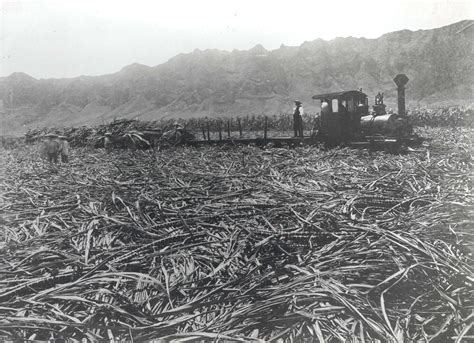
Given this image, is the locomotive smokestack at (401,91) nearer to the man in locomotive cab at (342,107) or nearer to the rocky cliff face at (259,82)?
the man in locomotive cab at (342,107)

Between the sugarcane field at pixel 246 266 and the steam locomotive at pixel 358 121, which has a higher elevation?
the steam locomotive at pixel 358 121

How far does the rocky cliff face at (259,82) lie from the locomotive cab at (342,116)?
6114cm

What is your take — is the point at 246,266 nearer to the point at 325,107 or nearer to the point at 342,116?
the point at 342,116

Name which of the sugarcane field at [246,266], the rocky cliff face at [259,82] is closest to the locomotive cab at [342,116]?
the sugarcane field at [246,266]

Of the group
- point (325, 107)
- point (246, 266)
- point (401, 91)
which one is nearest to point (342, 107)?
point (325, 107)

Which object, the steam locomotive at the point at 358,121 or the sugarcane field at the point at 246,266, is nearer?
the sugarcane field at the point at 246,266

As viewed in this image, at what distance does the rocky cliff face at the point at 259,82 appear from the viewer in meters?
77.9

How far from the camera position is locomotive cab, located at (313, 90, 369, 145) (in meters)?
14.1

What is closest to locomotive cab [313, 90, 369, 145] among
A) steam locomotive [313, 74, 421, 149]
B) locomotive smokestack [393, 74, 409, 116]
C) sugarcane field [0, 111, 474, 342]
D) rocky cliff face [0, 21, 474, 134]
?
steam locomotive [313, 74, 421, 149]

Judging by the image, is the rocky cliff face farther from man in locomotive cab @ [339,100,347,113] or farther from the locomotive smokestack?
man in locomotive cab @ [339,100,347,113]

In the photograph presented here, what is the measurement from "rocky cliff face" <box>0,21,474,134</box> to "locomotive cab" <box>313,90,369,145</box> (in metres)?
61.1

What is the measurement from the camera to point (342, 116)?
14227mm

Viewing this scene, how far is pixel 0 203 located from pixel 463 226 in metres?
5.37

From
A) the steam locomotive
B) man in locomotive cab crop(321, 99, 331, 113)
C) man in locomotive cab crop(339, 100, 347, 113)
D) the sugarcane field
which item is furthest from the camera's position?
man in locomotive cab crop(321, 99, 331, 113)
